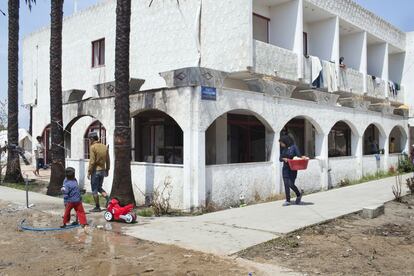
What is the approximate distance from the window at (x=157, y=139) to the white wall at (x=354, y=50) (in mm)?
10453

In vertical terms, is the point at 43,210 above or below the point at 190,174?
below

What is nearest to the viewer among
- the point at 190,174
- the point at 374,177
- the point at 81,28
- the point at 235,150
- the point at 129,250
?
the point at 129,250

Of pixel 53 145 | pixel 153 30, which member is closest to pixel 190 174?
pixel 53 145

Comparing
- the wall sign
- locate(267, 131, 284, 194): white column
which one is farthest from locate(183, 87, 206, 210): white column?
locate(267, 131, 284, 194): white column

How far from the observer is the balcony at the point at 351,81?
1912 cm

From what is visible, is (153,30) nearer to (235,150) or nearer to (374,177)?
(235,150)

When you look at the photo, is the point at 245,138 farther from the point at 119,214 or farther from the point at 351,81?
the point at 119,214

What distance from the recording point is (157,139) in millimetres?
15969

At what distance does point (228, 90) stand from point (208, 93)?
763 mm

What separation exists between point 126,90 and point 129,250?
4627 mm

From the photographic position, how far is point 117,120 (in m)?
10.5

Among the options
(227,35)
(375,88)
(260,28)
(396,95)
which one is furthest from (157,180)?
(396,95)

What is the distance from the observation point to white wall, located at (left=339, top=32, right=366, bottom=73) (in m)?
21.2

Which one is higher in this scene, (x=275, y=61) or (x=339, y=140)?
(x=275, y=61)
